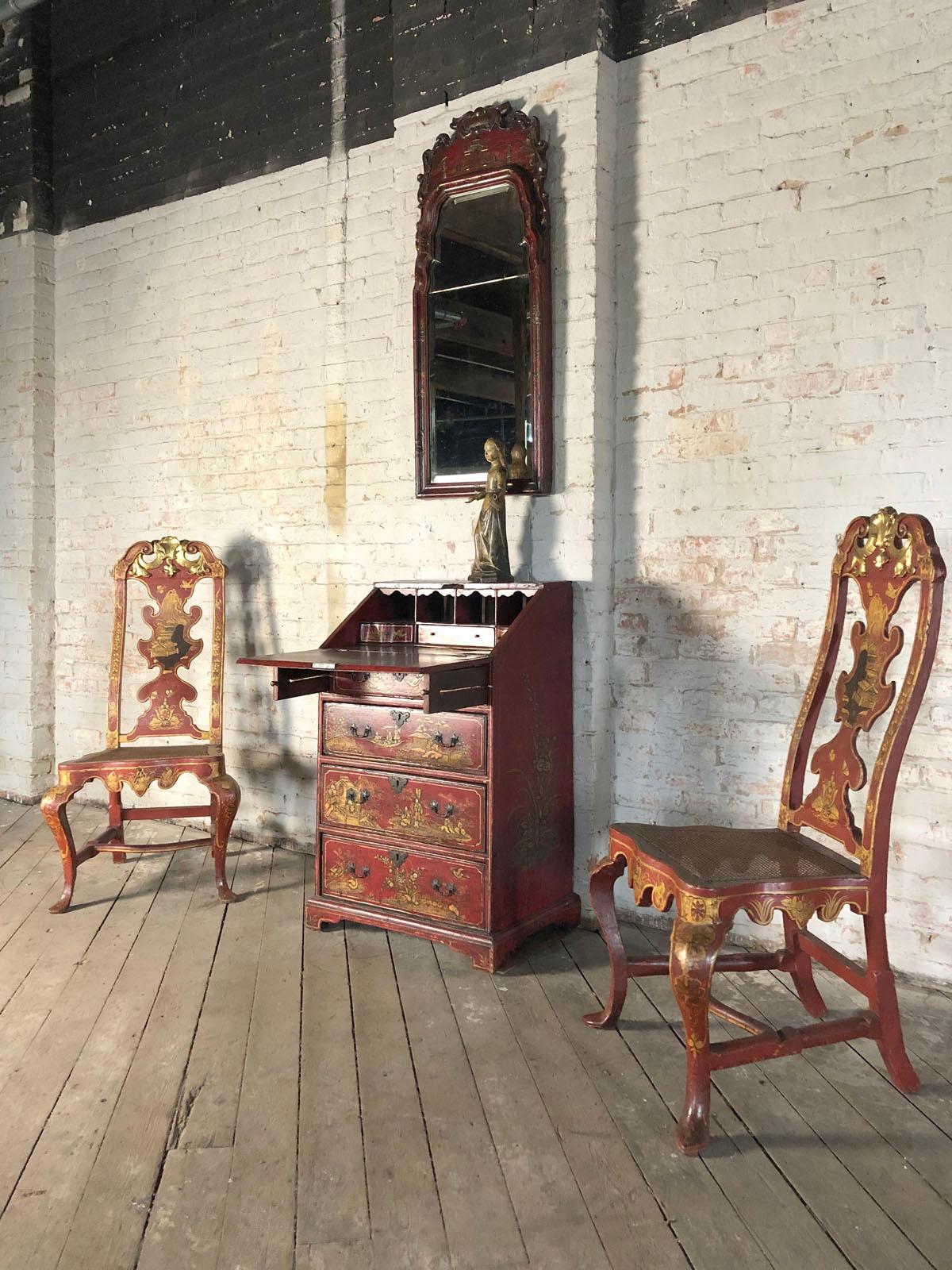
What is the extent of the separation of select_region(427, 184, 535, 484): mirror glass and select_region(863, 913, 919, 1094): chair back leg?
182cm

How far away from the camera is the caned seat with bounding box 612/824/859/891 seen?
2227 millimetres

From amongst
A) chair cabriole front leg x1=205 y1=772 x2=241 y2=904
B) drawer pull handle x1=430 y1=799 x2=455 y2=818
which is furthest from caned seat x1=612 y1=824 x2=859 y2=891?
chair cabriole front leg x1=205 y1=772 x2=241 y2=904

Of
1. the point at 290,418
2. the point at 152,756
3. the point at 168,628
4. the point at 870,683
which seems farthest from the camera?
the point at 290,418

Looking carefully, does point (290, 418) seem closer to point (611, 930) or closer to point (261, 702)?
point (261, 702)

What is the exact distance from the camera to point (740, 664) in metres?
3.22

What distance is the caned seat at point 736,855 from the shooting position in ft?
7.30

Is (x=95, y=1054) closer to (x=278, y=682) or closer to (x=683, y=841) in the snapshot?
(x=278, y=682)

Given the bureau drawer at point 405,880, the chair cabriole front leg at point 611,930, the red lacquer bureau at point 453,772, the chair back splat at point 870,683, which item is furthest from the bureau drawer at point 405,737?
the chair back splat at point 870,683

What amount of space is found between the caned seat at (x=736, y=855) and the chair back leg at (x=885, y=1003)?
0.16 meters

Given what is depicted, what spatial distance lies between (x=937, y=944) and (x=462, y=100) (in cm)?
320

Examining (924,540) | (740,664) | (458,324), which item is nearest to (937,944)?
(740,664)

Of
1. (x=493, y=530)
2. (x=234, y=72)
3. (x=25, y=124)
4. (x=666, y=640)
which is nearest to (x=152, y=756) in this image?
(x=493, y=530)

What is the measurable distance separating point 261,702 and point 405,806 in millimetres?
1527

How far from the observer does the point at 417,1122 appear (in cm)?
221
